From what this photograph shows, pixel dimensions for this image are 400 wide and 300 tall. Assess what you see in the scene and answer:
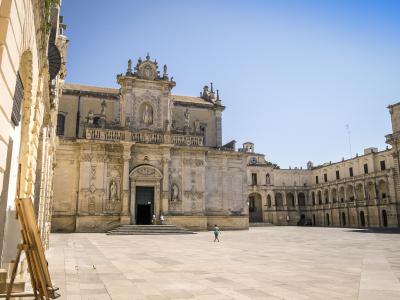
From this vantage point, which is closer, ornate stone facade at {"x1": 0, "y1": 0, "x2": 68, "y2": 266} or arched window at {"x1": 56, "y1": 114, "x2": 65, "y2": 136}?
ornate stone facade at {"x1": 0, "y1": 0, "x2": 68, "y2": 266}

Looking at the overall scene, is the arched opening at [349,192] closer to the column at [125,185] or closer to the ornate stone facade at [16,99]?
the column at [125,185]

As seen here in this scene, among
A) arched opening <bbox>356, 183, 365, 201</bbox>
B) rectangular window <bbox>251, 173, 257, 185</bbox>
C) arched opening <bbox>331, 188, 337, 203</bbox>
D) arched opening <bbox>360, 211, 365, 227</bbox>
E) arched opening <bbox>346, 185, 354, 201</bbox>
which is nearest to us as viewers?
arched opening <bbox>360, 211, 365, 227</bbox>

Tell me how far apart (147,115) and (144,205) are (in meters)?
9.59

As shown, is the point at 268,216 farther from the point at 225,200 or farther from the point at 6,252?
the point at 6,252

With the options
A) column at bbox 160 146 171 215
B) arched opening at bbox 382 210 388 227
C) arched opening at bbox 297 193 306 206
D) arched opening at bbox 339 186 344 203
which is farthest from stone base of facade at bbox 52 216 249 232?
arched opening at bbox 297 193 306 206

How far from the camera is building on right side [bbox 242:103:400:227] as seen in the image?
54594 millimetres

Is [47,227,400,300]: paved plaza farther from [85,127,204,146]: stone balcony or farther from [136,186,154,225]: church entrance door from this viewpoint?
[85,127,204,146]: stone balcony

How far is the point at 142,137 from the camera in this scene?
3553cm

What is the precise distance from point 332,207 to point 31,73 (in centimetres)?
6474

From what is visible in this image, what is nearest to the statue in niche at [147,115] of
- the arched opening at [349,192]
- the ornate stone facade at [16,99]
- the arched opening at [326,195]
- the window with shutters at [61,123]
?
the window with shutters at [61,123]

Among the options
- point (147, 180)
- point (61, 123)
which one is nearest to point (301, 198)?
point (147, 180)

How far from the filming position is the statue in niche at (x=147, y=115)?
122 ft

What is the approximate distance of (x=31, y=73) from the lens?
6980 millimetres

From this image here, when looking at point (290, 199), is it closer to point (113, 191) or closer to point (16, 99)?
point (113, 191)
